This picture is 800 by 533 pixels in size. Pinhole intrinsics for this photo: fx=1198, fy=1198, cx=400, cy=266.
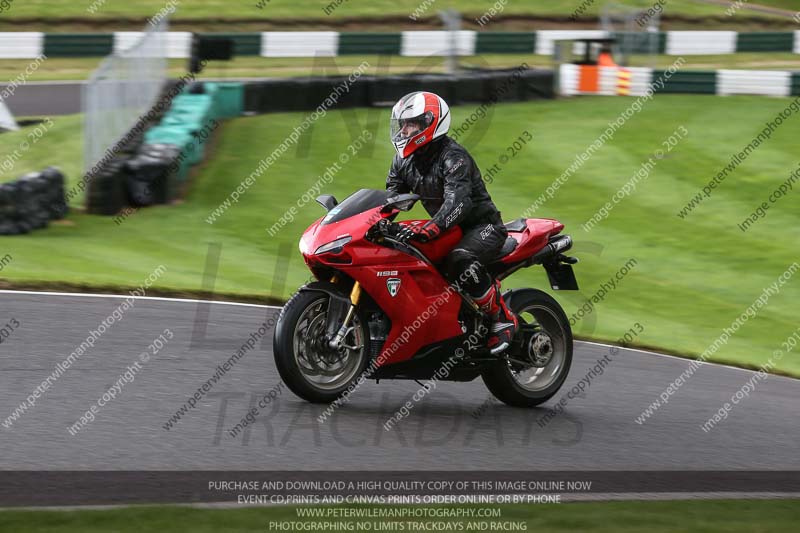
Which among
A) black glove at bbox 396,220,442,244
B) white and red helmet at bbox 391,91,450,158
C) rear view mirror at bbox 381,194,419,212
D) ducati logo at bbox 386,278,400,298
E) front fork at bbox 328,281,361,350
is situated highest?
white and red helmet at bbox 391,91,450,158

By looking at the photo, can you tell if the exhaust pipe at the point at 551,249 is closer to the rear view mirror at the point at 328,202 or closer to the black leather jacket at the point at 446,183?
the black leather jacket at the point at 446,183

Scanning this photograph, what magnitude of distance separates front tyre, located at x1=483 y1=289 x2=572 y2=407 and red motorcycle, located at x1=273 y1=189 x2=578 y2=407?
0.01m

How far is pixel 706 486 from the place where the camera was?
21.7 ft

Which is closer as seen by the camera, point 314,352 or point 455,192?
point 314,352

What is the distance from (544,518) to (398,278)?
2369 mm

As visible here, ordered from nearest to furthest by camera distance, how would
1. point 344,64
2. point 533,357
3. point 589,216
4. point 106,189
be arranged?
point 533,357 < point 106,189 < point 589,216 < point 344,64

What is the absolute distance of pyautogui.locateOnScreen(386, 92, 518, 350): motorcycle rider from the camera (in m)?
7.66

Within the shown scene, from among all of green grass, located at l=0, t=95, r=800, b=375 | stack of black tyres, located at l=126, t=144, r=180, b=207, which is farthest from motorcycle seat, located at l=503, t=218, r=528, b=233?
stack of black tyres, located at l=126, t=144, r=180, b=207

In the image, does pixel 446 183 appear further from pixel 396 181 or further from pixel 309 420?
pixel 309 420

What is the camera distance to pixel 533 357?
27.3 feet

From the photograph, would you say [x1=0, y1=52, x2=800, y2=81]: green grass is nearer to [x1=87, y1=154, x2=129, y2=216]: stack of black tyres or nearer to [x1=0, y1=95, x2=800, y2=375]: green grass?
[x1=0, y1=95, x2=800, y2=375]: green grass

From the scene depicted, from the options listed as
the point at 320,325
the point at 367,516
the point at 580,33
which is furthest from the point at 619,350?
the point at 580,33

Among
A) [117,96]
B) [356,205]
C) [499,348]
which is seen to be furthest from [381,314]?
[117,96]

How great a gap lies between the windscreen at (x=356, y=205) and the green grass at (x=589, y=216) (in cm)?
294
